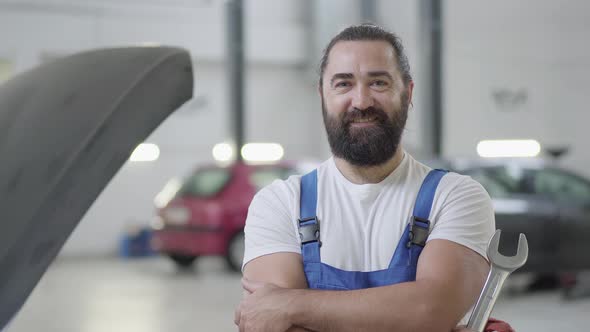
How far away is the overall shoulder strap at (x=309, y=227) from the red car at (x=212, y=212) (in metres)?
8.38

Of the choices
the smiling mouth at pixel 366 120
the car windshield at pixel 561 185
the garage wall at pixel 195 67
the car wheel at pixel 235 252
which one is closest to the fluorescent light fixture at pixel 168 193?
the garage wall at pixel 195 67

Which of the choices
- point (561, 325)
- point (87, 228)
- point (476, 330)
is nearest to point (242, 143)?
point (87, 228)

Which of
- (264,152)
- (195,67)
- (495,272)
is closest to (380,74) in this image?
(495,272)

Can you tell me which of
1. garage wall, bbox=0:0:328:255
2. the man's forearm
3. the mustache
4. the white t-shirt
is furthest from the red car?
the man's forearm

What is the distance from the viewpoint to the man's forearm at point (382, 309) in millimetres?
1849

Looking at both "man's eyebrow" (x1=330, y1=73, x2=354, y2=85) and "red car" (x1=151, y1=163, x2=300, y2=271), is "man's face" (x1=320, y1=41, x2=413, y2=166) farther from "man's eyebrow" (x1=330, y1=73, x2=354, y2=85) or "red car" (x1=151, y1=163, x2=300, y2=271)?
"red car" (x1=151, y1=163, x2=300, y2=271)

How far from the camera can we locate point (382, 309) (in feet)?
6.06

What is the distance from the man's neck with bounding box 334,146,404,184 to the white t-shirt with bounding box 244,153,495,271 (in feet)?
0.06

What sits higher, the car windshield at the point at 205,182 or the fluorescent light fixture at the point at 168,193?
the car windshield at the point at 205,182

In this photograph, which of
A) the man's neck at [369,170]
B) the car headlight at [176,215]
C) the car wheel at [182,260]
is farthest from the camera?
the car wheel at [182,260]

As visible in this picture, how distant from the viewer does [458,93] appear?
14.6 m

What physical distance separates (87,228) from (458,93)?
6.99 m

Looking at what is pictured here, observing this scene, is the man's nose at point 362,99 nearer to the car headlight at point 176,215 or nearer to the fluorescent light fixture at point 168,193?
the car headlight at point 176,215

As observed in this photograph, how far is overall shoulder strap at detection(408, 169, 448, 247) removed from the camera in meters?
1.97
